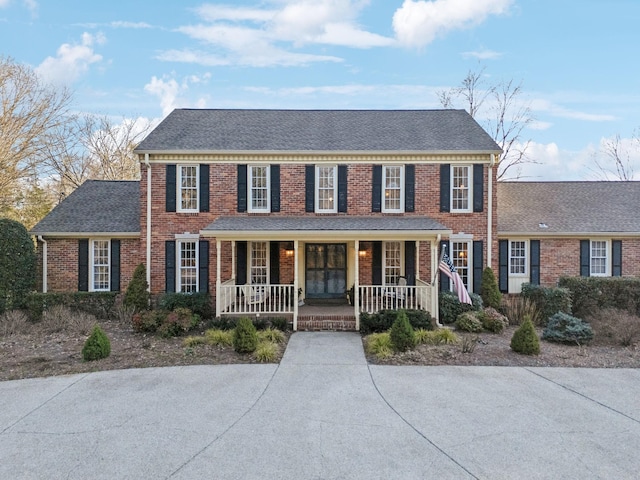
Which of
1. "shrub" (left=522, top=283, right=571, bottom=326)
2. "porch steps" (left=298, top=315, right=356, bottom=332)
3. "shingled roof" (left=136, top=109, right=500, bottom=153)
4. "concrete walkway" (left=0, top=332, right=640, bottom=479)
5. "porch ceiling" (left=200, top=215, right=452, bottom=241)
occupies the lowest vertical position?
"concrete walkway" (left=0, top=332, right=640, bottom=479)

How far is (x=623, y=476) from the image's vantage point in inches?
160

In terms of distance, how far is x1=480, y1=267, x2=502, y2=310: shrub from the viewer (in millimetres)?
12523

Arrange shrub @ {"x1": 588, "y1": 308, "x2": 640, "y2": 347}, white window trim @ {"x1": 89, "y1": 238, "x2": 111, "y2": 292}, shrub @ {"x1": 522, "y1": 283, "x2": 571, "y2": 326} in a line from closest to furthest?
1. shrub @ {"x1": 588, "y1": 308, "x2": 640, "y2": 347}
2. shrub @ {"x1": 522, "y1": 283, "x2": 571, "y2": 326}
3. white window trim @ {"x1": 89, "y1": 238, "x2": 111, "y2": 292}

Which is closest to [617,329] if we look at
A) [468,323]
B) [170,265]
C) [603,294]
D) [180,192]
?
[603,294]

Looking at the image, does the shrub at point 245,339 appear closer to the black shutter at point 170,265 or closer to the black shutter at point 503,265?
the black shutter at point 170,265

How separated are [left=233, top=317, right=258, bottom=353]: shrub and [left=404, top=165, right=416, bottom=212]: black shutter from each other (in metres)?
7.25

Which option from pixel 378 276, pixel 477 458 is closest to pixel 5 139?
pixel 378 276

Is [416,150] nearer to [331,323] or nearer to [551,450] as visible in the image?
[331,323]

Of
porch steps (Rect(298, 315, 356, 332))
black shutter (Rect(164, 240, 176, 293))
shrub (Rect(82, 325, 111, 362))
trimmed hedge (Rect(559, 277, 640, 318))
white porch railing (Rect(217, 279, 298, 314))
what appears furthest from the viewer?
black shutter (Rect(164, 240, 176, 293))

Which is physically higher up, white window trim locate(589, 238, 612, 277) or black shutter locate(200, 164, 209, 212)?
black shutter locate(200, 164, 209, 212)

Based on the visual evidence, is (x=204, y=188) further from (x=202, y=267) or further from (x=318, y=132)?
(x=318, y=132)

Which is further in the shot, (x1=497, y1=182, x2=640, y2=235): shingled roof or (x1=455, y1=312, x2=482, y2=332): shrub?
(x1=497, y1=182, x2=640, y2=235): shingled roof

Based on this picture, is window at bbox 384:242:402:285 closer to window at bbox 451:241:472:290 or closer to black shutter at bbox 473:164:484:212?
window at bbox 451:241:472:290

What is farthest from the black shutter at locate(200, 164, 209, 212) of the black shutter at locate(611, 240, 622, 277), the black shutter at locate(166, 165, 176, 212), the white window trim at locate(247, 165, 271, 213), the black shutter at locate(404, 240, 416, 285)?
the black shutter at locate(611, 240, 622, 277)
